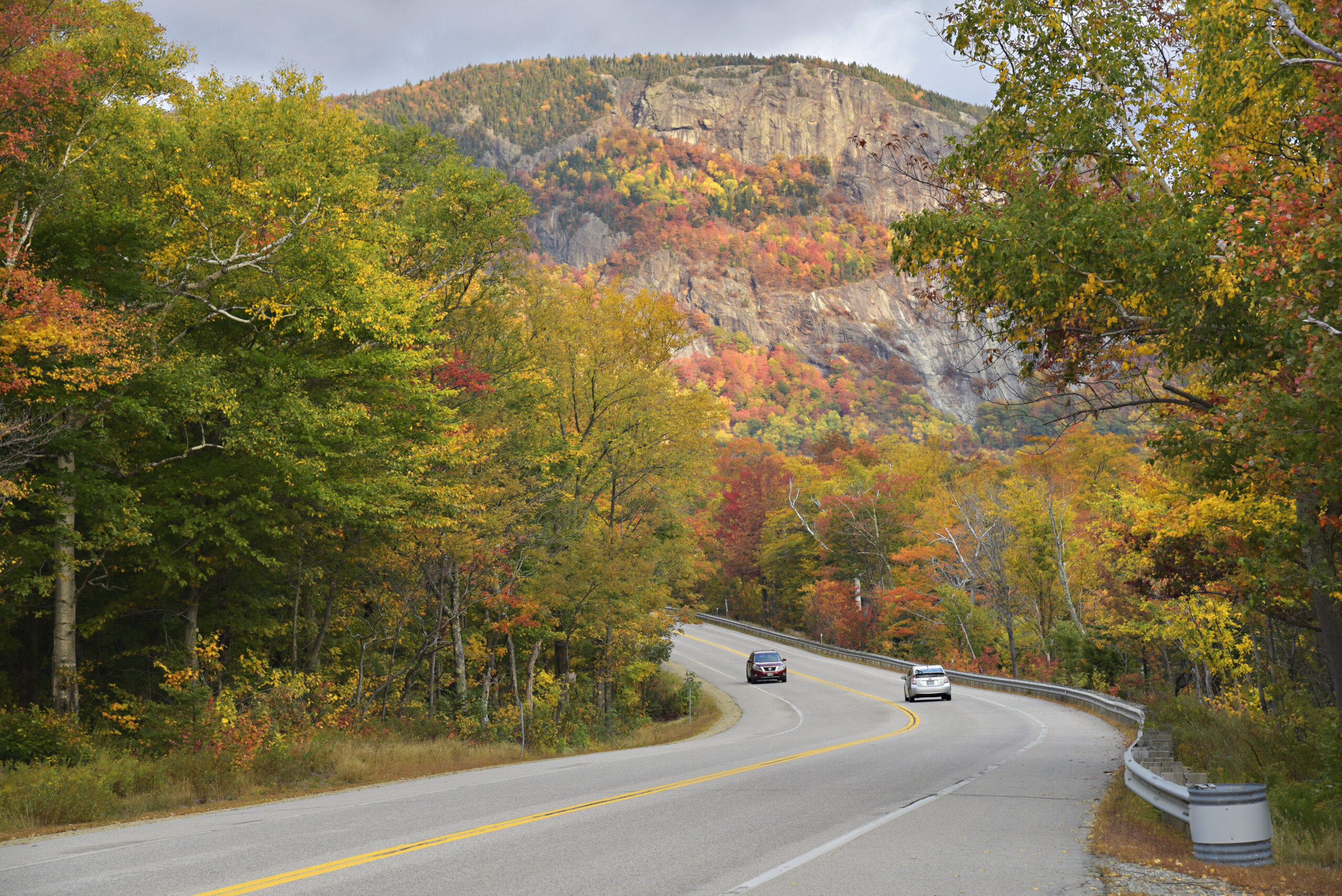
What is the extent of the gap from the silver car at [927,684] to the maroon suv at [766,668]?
29.3 feet

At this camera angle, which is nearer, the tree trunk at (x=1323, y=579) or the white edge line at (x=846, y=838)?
the white edge line at (x=846, y=838)

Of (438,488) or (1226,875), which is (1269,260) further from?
(438,488)

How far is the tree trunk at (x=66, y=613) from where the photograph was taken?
1349 centimetres

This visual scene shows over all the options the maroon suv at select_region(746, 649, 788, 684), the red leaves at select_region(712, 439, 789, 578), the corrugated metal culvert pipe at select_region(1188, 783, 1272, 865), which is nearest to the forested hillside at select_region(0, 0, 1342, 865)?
the corrugated metal culvert pipe at select_region(1188, 783, 1272, 865)

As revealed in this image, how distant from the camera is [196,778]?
1248cm

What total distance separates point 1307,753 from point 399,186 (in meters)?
23.8

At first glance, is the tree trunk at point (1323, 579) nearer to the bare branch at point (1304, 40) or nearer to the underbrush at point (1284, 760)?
the underbrush at point (1284, 760)

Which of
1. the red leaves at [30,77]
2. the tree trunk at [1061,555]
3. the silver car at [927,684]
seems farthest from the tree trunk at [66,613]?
the tree trunk at [1061,555]

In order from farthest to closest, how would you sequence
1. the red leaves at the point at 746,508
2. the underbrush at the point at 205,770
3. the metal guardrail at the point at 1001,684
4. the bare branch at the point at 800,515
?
the red leaves at the point at 746,508 < the bare branch at the point at 800,515 < the metal guardrail at the point at 1001,684 < the underbrush at the point at 205,770

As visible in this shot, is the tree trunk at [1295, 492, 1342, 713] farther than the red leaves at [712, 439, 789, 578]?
No

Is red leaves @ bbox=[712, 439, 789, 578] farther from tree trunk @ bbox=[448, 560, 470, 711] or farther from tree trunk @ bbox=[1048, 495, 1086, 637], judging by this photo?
tree trunk @ bbox=[448, 560, 470, 711]

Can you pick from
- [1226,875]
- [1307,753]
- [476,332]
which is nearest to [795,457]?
[476,332]

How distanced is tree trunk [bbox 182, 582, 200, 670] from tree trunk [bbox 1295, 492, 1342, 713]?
17.0m

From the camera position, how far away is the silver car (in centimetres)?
3303
